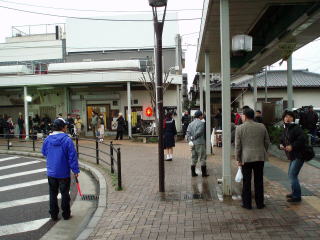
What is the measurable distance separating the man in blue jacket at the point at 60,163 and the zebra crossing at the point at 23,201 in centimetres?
47

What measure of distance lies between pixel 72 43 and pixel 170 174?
91.0ft

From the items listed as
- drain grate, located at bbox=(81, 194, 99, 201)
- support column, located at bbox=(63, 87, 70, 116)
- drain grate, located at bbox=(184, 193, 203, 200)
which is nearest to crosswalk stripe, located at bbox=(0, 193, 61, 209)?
drain grate, located at bbox=(81, 194, 99, 201)

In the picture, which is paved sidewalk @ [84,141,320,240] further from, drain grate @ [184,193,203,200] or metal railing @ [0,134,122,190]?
metal railing @ [0,134,122,190]

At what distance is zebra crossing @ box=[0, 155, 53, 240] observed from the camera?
6.46 metres

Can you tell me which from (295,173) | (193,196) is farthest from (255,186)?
(193,196)

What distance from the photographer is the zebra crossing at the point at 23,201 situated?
646 centimetres

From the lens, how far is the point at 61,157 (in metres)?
6.82

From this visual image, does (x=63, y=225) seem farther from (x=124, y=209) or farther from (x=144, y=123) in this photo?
(x=144, y=123)

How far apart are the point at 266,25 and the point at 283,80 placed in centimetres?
2069

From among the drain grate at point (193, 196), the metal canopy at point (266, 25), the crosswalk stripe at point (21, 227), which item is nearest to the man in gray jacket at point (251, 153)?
the drain grate at point (193, 196)

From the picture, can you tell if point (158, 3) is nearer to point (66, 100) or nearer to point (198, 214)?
point (198, 214)

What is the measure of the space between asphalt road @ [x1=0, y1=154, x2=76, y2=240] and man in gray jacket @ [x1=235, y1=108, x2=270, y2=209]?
11.5ft

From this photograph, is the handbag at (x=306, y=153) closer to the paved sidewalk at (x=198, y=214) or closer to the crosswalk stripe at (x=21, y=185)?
the paved sidewalk at (x=198, y=214)

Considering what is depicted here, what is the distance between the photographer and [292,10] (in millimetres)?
9727
